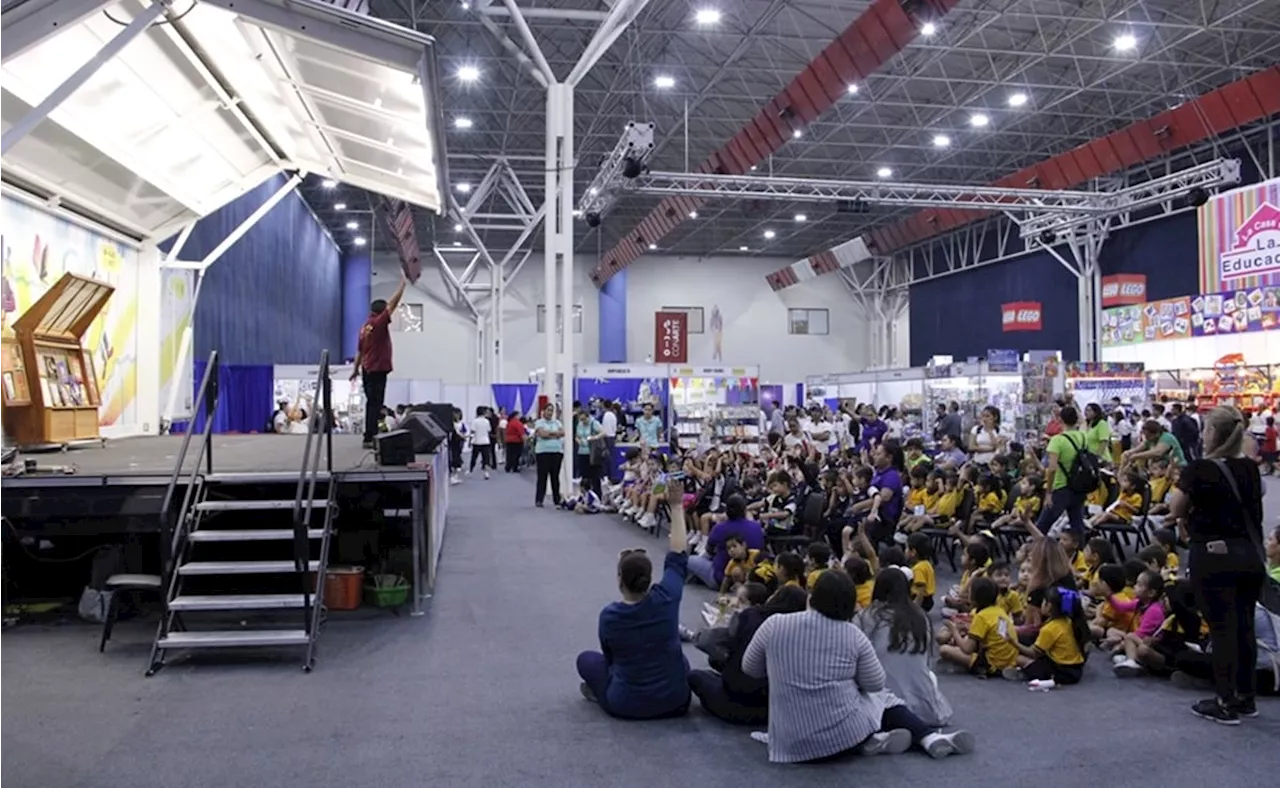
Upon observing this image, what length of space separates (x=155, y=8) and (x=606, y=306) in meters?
26.5

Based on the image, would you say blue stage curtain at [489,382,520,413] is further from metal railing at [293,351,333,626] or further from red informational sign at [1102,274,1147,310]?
metal railing at [293,351,333,626]

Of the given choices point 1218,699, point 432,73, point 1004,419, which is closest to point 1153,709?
point 1218,699

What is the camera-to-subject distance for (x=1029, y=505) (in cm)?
822

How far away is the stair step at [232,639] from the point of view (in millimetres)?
5152

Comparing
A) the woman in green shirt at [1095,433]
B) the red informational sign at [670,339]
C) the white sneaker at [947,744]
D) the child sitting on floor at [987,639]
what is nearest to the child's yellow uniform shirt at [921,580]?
the child sitting on floor at [987,639]

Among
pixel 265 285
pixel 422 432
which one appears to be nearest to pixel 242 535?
pixel 422 432

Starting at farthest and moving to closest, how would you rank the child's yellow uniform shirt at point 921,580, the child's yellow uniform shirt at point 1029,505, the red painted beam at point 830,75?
the red painted beam at point 830,75
the child's yellow uniform shirt at point 1029,505
the child's yellow uniform shirt at point 921,580

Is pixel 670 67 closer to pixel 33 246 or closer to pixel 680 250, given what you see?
pixel 33 246

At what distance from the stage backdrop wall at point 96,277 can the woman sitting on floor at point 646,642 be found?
661 centimetres

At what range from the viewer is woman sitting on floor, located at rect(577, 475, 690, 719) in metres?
4.13

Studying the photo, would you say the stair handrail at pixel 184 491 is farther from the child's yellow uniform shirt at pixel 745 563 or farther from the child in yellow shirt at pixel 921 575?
the child in yellow shirt at pixel 921 575

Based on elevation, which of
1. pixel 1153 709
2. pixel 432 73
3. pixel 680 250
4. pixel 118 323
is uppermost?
pixel 680 250

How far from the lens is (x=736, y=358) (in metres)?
35.1

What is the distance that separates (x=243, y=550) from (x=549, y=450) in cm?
594
